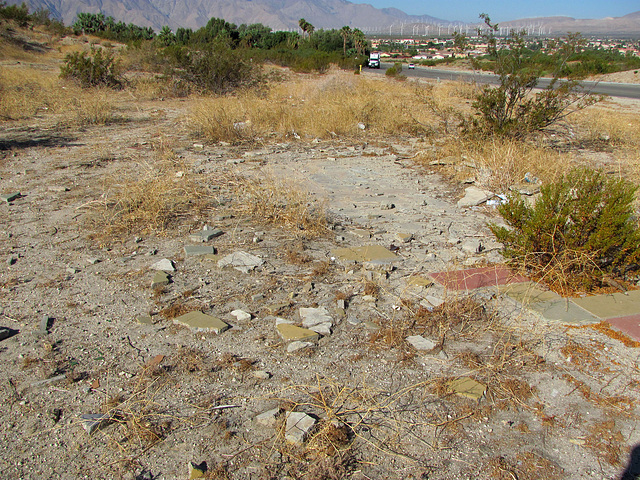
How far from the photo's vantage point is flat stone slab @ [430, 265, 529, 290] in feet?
12.4

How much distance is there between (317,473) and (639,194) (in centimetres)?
551

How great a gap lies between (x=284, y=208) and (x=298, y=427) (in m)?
3.29

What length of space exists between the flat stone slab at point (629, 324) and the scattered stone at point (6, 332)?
3.84m

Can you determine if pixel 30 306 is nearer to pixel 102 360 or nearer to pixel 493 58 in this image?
pixel 102 360

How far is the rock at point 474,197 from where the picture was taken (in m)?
5.85

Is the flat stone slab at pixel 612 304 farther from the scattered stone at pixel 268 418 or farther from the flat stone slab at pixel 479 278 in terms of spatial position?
the scattered stone at pixel 268 418

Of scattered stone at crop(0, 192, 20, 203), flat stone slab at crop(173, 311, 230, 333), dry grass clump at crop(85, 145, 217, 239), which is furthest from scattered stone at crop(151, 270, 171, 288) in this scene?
scattered stone at crop(0, 192, 20, 203)

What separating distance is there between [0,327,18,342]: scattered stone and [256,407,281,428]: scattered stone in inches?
69.5

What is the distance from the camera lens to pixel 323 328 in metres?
3.19

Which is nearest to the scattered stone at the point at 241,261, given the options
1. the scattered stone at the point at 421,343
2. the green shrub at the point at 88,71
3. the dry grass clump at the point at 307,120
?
the scattered stone at the point at 421,343

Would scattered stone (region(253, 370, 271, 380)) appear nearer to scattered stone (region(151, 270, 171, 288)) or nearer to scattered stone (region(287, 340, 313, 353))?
scattered stone (region(287, 340, 313, 353))

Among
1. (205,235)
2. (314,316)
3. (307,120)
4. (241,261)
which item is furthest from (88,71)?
(314,316)

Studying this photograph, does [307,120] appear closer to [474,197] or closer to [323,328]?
[474,197]

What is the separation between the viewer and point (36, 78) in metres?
16.5
